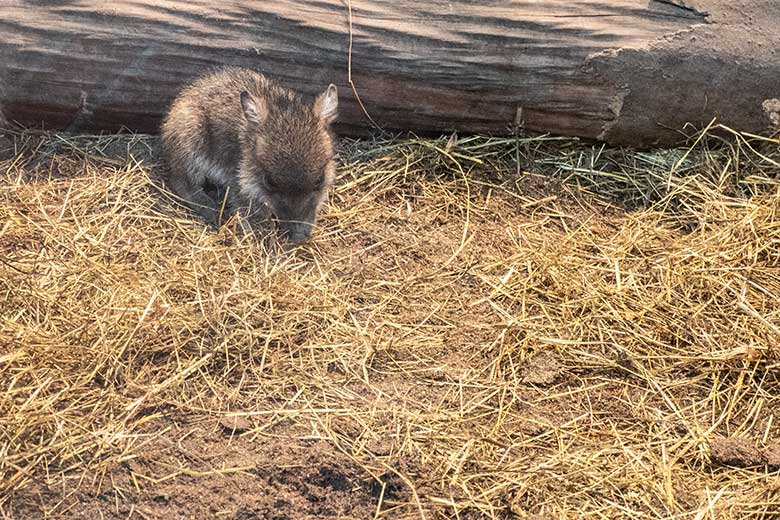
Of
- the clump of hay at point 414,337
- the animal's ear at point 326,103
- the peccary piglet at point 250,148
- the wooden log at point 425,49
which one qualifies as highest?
the wooden log at point 425,49

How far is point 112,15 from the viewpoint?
5.32m

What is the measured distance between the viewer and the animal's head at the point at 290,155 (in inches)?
200

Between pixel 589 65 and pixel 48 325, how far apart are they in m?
3.77

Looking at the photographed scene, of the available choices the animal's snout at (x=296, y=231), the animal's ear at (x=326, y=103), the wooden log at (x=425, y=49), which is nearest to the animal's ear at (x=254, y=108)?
the animal's ear at (x=326, y=103)

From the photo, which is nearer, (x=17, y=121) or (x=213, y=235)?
(x=213, y=235)

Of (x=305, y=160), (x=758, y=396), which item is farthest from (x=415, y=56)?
(x=758, y=396)

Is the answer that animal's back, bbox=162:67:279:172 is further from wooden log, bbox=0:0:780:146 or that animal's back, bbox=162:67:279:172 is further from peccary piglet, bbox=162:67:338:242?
wooden log, bbox=0:0:780:146

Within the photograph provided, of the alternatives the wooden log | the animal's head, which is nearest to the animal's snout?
the animal's head

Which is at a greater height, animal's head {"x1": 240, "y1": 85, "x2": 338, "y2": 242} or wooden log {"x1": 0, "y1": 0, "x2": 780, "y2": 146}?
wooden log {"x1": 0, "y1": 0, "x2": 780, "y2": 146}

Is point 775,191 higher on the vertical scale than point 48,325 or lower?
higher

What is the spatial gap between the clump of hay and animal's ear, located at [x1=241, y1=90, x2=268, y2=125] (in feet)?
2.46

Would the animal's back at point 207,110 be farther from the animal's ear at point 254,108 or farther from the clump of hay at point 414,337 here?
the clump of hay at point 414,337

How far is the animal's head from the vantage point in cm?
507

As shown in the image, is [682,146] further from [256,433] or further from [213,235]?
[256,433]
